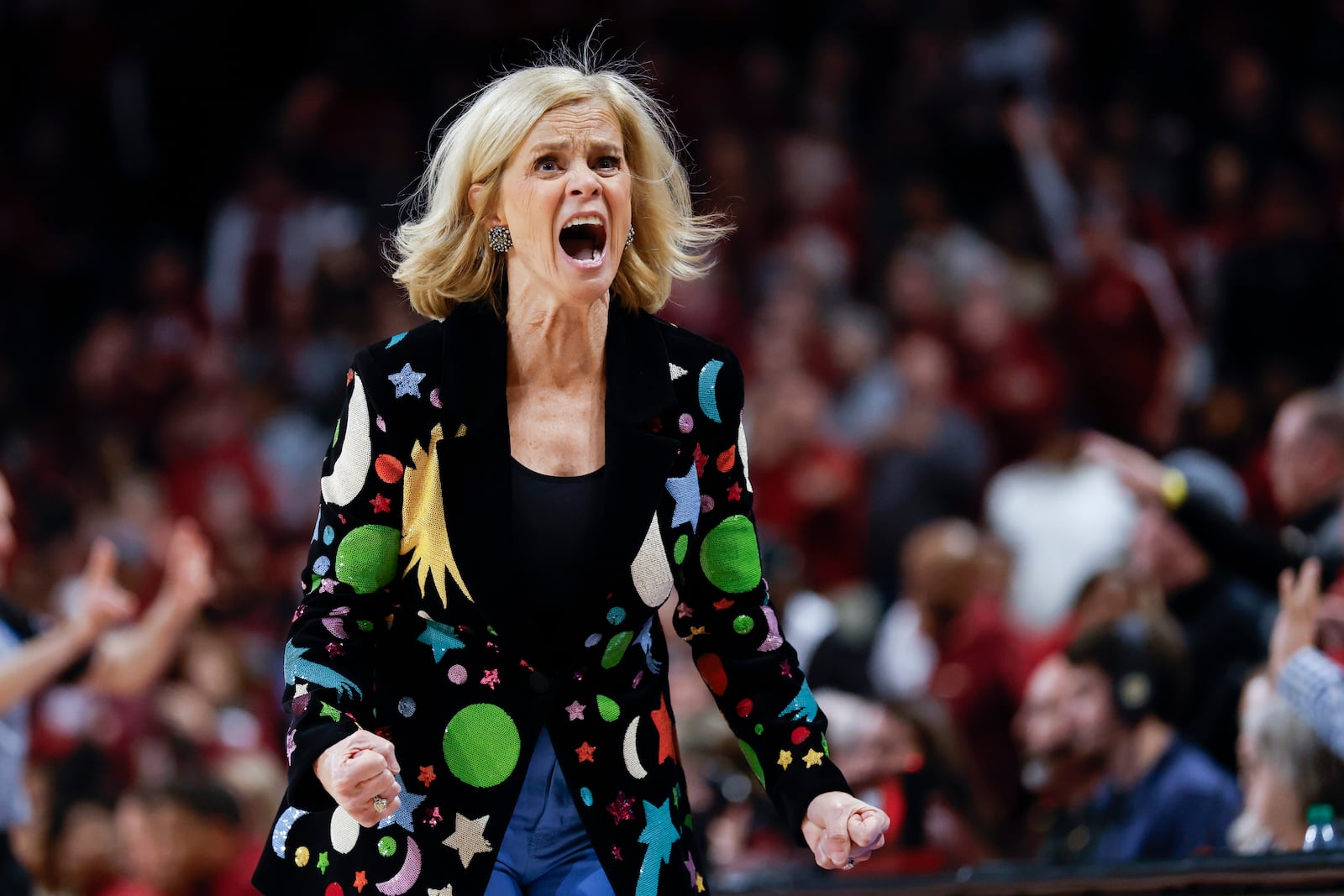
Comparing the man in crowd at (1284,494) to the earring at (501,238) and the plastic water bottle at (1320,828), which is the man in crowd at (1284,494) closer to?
the plastic water bottle at (1320,828)

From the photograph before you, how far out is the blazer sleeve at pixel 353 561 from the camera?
6.27 feet

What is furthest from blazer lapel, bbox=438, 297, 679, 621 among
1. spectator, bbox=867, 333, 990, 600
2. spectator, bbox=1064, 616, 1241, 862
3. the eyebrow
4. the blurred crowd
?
spectator, bbox=867, 333, 990, 600

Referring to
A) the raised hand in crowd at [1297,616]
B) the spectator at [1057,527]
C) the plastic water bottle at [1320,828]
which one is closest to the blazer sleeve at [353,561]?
the plastic water bottle at [1320,828]

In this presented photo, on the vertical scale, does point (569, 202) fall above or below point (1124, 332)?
above

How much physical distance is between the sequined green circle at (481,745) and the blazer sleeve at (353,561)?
0.10 meters

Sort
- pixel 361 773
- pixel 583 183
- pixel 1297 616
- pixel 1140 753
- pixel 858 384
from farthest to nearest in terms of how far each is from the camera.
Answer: pixel 858 384 < pixel 1140 753 < pixel 1297 616 < pixel 583 183 < pixel 361 773

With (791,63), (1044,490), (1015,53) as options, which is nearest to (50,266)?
(791,63)

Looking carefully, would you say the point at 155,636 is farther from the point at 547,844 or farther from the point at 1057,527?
the point at 547,844

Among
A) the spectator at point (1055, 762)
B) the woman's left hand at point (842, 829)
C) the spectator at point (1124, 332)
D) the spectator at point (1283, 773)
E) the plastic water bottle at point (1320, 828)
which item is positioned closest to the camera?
the woman's left hand at point (842, 829)

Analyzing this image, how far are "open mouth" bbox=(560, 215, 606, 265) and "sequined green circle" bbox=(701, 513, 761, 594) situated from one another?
36cm

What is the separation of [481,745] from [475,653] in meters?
0.10

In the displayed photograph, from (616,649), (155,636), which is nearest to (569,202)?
(616,649)

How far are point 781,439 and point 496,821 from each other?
4.61 meters

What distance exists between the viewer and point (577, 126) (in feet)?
6.77
